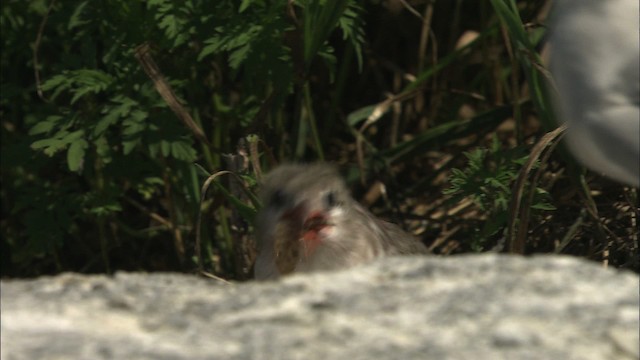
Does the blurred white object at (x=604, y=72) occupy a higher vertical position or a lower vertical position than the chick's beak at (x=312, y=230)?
higher

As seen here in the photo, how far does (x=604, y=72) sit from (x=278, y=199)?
86 centimetres

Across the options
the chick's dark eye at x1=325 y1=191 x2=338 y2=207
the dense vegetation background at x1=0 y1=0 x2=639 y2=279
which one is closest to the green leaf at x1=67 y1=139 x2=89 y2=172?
the dense vegetation background at x1=0 y1=0 x2=639 y2=279

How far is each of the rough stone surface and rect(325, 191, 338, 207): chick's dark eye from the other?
1088mm

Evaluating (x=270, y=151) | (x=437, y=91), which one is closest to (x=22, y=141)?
(x=270, y=151)

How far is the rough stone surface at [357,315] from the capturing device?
5.96ft

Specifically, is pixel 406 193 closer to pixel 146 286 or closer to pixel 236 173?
pixel 236 173

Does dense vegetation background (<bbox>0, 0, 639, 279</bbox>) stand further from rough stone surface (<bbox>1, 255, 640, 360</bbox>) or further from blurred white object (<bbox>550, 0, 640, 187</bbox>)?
rough stone surface (<bbox>1, 255, 640, 360</bbox>)

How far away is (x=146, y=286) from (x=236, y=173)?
142 cm

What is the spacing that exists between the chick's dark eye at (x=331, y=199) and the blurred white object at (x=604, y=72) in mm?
684

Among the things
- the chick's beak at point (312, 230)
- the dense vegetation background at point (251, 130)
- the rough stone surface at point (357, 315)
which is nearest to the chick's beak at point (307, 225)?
the chick's beak at point (312, 230)

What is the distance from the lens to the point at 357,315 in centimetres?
190

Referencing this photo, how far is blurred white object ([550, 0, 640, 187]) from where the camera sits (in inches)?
105

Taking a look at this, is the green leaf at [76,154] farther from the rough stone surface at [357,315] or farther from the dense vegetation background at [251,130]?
the rough stone surface at [357,315]

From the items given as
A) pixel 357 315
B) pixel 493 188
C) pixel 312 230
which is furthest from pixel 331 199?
pixel 357 315
